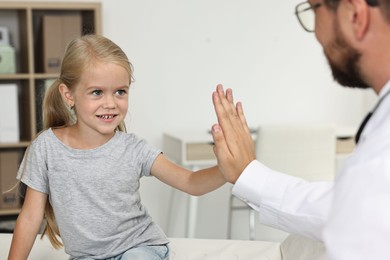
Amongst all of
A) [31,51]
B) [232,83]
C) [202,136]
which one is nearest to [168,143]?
[202,136]

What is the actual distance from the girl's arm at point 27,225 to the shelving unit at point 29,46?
1752 mm

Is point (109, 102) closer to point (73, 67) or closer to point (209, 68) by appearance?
point (73, 67)

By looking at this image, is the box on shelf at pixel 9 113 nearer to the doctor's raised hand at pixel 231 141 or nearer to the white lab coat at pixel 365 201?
the doctor's raised hand at pixel 231 141

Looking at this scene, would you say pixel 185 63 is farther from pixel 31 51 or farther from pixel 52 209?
pixel 52 209

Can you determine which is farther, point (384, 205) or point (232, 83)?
point (232, 83)

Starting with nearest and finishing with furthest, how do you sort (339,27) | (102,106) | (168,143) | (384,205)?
1. (384,205)
2. (339,27)
3. (102,106)
4. (168,143)

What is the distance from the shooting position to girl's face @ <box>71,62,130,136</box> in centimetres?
186

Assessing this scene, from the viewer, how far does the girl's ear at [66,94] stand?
6.37 ft

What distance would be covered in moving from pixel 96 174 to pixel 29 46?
6.44ft

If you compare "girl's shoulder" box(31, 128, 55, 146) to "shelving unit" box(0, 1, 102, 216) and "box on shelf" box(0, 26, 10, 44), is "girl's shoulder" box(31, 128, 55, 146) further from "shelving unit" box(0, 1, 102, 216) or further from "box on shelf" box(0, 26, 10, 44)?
"box on shelf" box(0, 26, 10, 44)

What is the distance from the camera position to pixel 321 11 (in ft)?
3.92

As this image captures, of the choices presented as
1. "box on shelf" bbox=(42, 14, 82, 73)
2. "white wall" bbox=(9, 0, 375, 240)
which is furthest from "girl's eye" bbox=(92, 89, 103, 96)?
"white wall" bbox=(9, 0, 375, 240)

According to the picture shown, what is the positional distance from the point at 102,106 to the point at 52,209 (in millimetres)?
367

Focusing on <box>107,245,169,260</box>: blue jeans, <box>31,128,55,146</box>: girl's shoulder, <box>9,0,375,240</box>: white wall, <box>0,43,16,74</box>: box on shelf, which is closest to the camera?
<box>107,245,169,260</box>: blue jeans
